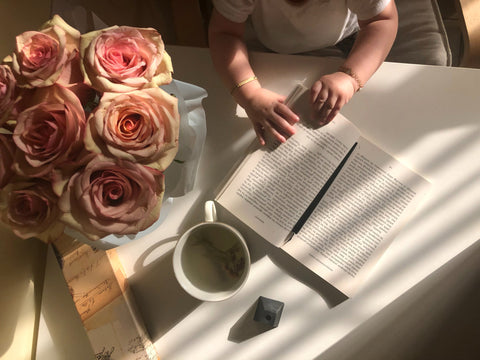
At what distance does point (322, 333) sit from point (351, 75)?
45 cm

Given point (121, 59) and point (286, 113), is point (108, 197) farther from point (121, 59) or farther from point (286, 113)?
point (286, 113)

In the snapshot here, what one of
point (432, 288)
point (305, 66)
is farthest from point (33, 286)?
point (432, 288)

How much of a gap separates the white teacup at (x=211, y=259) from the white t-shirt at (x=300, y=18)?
1.19 ft

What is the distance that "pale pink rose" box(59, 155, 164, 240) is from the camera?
0.35 m

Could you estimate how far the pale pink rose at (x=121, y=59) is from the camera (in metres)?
0.37

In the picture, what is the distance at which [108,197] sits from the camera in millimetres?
358

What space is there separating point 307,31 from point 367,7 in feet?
0.45

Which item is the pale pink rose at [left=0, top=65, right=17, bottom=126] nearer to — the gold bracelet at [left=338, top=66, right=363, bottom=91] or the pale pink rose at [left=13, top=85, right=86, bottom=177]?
the pale pink rose at [left=13, top=85, right=86, bottom=177]

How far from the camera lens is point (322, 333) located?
665mm

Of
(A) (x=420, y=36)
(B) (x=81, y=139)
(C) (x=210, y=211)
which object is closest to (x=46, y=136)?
(B) (x=81, y=139)

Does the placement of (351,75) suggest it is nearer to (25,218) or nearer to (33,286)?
(25,218)

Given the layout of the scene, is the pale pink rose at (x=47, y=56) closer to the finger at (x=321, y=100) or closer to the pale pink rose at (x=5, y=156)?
the pale pink rose at (x=5, y=156)

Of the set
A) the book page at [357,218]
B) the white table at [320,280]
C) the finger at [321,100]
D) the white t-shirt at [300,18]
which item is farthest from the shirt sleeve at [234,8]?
the book page at [357,218]

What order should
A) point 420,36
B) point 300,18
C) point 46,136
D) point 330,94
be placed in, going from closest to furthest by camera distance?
point 46,136
point 330,94
point 300,18
point 420,36
